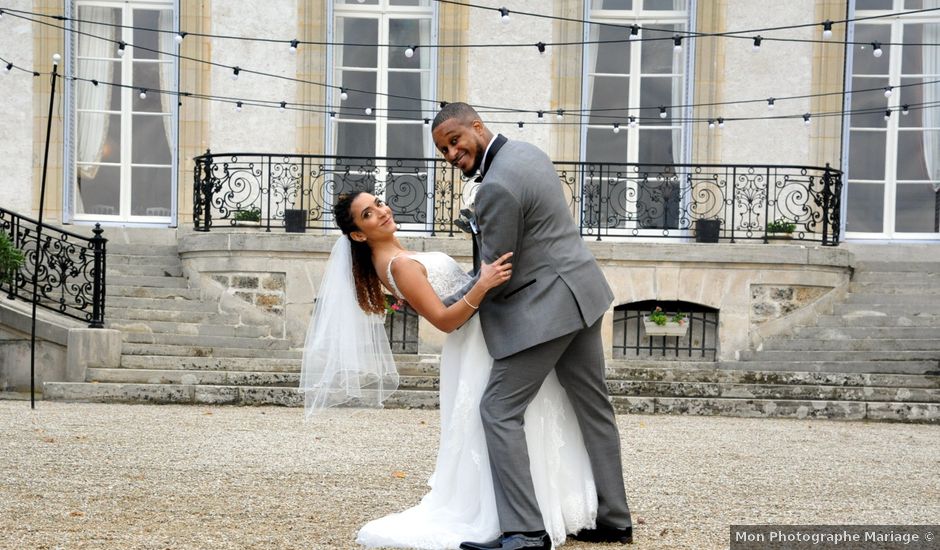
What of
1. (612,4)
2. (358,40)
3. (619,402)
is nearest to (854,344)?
(619,402)

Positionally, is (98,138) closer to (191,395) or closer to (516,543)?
(191,395)

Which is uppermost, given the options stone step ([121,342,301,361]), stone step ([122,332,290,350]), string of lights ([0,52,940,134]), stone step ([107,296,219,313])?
string of lights ([0,52,940,134])

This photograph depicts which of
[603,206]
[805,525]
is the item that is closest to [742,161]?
[603,206]

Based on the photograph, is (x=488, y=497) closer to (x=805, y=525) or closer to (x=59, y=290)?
(x=805, y=525)

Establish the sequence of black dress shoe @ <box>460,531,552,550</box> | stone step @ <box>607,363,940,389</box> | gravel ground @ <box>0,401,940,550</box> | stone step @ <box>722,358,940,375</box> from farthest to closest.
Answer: stone step @ <box>722,358,940,375</box> → stone step @ <box>607,363,940,389</box> → gravel ground @ <box>0,401,940,550</box> → black dress shoe @ <box>460,531,552,550</box>

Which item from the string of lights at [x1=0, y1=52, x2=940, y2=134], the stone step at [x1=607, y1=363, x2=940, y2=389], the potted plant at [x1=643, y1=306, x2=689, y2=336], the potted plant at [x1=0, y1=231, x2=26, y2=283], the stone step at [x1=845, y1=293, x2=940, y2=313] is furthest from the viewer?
the string of lights at [x1=0, y1=52, x2=940, y2=134]

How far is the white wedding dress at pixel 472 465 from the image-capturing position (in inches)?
165

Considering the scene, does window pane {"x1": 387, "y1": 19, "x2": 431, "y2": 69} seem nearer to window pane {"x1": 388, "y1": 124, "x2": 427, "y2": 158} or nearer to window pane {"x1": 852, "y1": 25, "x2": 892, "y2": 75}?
Result: window pane {"x1": 388, "y1": 124, "x2": 427, "y2": 158}

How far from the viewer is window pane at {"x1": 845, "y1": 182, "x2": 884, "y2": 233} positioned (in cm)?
1370

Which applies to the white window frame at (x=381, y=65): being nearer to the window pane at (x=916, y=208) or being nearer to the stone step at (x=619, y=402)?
the stone step at (x=619, y=402)

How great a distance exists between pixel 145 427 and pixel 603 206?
6.50 meters

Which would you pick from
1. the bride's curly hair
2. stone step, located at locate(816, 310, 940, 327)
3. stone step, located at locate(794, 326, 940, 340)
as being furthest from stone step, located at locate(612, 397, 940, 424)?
the bride's curly hair

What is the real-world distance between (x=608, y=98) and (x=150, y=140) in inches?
189

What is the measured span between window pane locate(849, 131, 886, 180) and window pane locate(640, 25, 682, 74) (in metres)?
2.00
